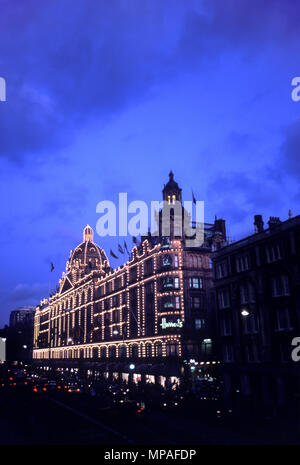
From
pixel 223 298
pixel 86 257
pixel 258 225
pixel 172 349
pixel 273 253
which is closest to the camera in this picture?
pixel 273 253

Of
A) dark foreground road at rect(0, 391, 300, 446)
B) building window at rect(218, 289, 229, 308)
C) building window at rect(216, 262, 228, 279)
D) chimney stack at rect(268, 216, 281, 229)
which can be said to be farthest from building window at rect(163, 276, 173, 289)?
dark foreground road at rect(0, 391, 300, 446)

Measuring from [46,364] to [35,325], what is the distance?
41.7 metres

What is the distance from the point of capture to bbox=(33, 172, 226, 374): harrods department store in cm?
6316

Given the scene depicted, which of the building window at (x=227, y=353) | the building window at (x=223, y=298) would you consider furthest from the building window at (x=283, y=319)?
the building window at (x=227, y=353)

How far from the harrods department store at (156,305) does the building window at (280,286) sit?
69.1 ft

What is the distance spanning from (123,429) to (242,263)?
2730 centimetres

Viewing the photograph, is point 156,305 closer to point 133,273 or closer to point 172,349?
point 172,349

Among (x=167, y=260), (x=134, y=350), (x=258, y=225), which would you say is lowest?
(x=134, y=350)

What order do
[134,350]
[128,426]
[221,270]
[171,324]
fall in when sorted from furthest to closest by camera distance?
[134,350], [171,324], [221,270], [128,426]

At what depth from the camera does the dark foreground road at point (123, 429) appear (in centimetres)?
2650

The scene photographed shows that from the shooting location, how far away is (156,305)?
66312 millimetres

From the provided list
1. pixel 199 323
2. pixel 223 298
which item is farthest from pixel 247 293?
pixel 199 323

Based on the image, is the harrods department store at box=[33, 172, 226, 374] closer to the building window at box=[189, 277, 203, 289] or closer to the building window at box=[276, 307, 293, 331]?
the building window at box=[189, 277, 203, 289]
